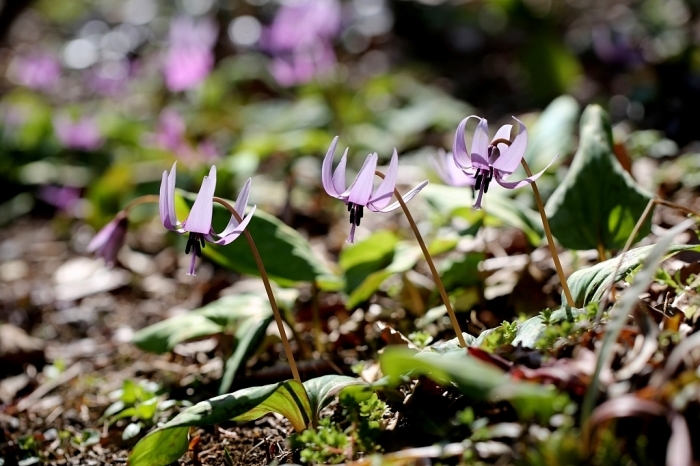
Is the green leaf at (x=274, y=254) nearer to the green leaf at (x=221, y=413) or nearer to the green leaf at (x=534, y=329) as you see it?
the green leaf at (x=221, y=413)

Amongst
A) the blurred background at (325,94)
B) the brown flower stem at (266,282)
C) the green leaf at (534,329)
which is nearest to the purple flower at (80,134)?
the blurred background at (325,94)

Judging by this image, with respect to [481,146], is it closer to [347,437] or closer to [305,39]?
[347,437]

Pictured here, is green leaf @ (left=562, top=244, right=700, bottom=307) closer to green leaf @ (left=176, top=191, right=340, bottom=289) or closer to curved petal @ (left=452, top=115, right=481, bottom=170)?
curved petal @ (left=452, top=115, right=481, bottom=170)

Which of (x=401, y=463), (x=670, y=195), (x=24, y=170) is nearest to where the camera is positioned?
(x=401, y=463)

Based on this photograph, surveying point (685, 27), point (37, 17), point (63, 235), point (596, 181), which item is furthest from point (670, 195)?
point (37, 17)

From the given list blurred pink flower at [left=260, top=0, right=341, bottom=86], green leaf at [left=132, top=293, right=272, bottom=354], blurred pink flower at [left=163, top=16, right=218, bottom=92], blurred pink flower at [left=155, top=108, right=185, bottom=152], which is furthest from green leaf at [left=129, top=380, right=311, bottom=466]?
blurred pink flower at [left=163, top=16, right=218, bottom=92]

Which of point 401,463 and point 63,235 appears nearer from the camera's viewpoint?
point 401,463

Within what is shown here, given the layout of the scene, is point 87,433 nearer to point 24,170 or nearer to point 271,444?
point 271,444

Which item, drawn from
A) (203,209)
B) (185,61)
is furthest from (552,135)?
(185,61)
